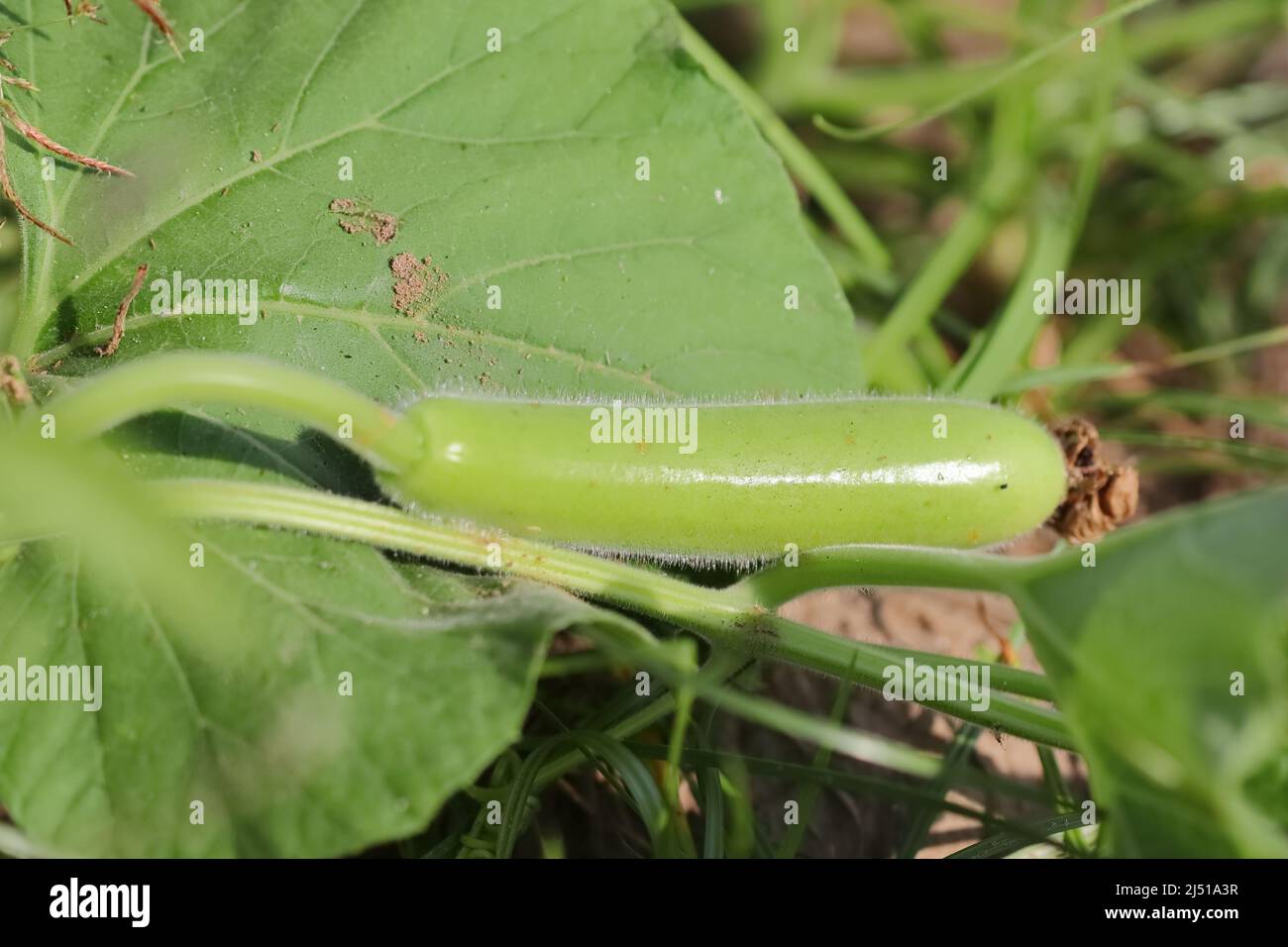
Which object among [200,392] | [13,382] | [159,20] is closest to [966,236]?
[159,20]

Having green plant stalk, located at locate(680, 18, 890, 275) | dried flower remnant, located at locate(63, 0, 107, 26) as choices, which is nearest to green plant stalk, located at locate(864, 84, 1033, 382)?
green plant stalk, located at locate(680, 18, 890, 275)

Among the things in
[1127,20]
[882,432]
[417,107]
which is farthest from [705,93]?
[1127,20]

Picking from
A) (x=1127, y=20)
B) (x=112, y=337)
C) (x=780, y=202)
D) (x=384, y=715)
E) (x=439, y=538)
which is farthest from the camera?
(x=1127, y=20)

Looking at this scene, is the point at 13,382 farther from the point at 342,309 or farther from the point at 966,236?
the point at 966,236

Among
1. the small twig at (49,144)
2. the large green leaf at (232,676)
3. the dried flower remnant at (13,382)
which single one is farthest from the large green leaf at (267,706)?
the small twig at (49,144)

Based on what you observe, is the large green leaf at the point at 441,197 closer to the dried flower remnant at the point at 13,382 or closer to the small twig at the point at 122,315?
the small twig at the point at 122,315
